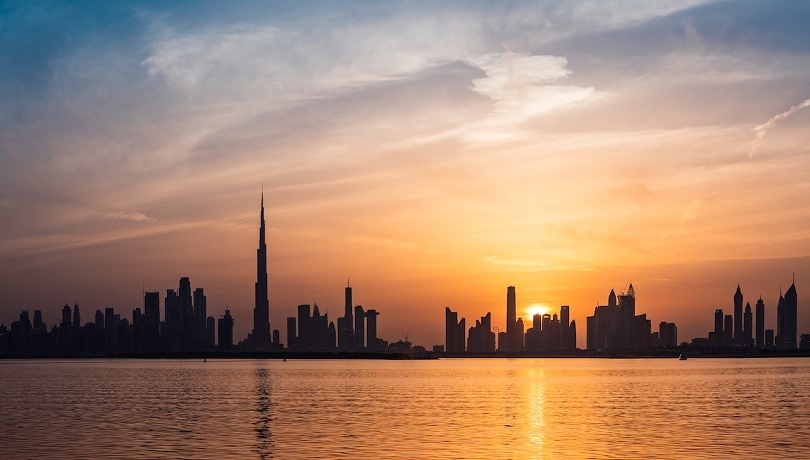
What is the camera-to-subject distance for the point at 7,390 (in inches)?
6230

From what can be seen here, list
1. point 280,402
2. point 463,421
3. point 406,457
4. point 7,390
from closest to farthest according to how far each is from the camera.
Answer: point 406,457
point 463,421
point 280,402
point 7,390

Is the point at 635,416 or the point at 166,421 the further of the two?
the point at 635,416

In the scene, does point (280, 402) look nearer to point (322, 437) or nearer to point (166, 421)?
point (166, 421)

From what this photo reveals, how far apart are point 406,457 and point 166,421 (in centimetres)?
3547

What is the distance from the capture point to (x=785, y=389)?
158 metres

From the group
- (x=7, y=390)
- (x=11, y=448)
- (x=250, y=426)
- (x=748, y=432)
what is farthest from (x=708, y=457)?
(x=7, y=390)

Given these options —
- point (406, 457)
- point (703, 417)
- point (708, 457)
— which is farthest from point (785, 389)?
point (406, 457)

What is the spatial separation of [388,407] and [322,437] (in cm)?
3615

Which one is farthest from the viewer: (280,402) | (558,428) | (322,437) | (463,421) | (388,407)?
(280,402)

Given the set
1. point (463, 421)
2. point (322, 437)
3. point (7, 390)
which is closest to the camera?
point (322, 437)

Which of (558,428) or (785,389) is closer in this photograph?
(558,428)

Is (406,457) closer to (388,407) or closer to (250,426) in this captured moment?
(250,426)

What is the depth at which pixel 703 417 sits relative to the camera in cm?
9456

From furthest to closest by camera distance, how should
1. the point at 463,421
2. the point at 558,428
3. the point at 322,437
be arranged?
the point at 463,421
the point at 558,428
the point at 322,437
